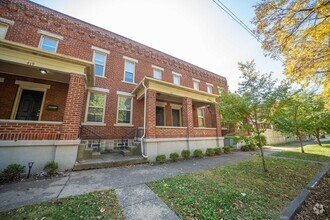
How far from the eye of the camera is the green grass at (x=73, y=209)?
2.42 m

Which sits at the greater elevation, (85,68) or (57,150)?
(85,68)

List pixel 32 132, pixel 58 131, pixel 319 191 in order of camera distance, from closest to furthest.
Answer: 1. pixel 319 191
2. pixel 32 132
3. pixel 58 131

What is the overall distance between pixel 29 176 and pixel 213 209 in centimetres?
590

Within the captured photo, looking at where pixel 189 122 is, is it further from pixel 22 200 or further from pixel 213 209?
pixel 22 200

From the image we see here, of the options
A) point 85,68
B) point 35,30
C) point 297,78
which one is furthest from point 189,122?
point 35,30

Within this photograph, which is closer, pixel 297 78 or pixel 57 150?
pixel 57 150

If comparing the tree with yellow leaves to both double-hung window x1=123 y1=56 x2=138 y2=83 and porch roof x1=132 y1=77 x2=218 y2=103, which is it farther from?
double-hung window x1=123 y1=56 x2=138 y2=83

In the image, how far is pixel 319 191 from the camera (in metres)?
3.79

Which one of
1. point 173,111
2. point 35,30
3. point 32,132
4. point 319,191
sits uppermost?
point 35,30

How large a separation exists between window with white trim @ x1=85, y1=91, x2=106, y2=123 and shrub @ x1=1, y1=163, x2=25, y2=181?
4.08 meters

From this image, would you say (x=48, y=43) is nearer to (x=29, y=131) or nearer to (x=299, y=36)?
(x=29, y=131)

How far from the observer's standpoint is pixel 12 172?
414 centimetres

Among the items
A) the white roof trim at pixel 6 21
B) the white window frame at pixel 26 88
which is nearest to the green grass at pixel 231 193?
the white window frame at pixel 26 88

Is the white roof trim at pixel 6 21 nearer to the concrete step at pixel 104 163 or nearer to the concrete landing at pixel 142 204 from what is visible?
the concrete step at pixel 104 163
